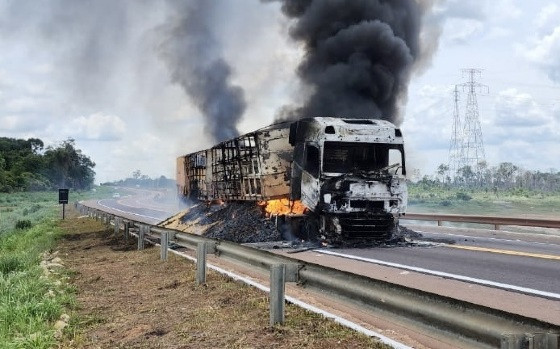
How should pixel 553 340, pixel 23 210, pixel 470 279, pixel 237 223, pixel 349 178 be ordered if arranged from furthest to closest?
pixel 23 210
pixel 237 223
pixel 349 178
pixel 470 279
pixel 553 340

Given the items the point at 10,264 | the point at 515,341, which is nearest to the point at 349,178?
the point at 10,264

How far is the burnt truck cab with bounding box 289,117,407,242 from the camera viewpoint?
15594 millimetres

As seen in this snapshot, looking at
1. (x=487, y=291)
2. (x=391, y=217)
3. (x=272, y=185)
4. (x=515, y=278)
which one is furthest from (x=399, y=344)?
(x=272, y=185)

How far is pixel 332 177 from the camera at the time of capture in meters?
15.8

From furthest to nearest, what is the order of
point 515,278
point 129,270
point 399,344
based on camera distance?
point 129,270 < point 515,278 < point 399,344

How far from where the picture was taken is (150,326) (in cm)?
709

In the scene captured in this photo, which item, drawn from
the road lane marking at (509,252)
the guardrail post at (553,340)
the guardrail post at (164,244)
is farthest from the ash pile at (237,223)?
the guardrail post at (553,340)

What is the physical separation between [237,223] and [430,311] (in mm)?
15108

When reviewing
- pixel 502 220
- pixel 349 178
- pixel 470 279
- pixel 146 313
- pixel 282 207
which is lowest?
pixel 146 313

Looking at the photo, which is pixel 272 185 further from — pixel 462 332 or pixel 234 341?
pixel 462 332

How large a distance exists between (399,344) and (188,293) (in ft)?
13.8

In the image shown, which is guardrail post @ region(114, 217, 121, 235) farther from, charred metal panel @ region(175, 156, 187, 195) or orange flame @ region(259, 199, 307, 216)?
charred metal panel @ region(175, 156, 187, 195)

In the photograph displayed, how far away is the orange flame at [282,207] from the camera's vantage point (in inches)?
652

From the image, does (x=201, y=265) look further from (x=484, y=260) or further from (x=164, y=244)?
(x=484, y=260)
